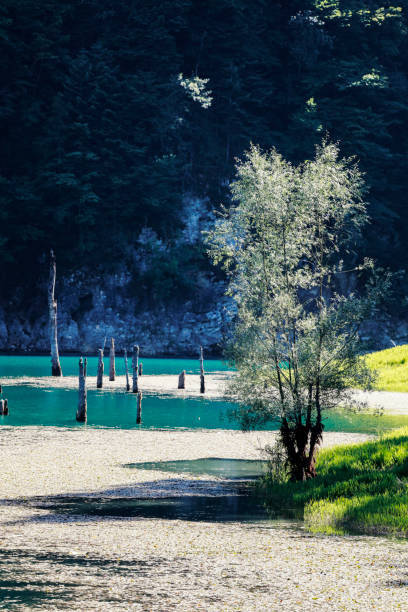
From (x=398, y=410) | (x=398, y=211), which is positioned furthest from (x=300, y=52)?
(x=398, y=410)

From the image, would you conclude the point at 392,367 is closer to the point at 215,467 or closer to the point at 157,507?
the point at 215,467

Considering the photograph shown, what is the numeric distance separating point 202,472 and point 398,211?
275 ft

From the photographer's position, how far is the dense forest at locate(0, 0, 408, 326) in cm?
9088

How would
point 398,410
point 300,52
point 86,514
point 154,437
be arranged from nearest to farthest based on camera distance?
1. point 86,514
2. point 154,437
3. point 398,410
4. point 300,52

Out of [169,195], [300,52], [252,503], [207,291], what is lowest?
[252,503]

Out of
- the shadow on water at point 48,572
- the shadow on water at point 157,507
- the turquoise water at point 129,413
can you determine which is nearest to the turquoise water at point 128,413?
the turquoise water at point 129,413

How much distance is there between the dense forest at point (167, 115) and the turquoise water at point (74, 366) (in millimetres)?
9708

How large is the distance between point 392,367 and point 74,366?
29.7 m

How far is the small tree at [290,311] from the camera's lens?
65.3ft

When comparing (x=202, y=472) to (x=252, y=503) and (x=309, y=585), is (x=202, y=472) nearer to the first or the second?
(x=252, y=503)

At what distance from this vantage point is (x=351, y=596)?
36.9 feet

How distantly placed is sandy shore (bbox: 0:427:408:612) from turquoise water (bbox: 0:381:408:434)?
45.8 ft

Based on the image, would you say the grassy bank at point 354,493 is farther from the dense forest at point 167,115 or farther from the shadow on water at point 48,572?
the dense forest at point 167,115

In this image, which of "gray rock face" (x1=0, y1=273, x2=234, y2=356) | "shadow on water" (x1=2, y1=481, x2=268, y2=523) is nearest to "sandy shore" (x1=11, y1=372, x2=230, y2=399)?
"shadow on water" (x1=2, y1=481, x2=268, y2=523)
